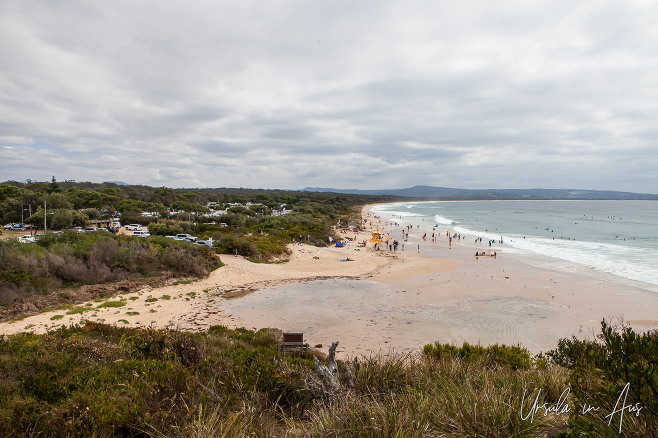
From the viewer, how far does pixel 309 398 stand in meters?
3.94

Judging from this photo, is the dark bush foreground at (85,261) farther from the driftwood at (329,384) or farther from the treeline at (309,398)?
the driftwood at (329,384)

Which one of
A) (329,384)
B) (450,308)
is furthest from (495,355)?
(450,308)

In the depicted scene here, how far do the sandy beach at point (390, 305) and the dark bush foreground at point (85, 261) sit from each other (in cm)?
194

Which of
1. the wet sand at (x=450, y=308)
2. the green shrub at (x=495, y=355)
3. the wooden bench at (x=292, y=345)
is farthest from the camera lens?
the wet sand at (x=450, y=308)

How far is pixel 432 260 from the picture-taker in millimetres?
Result: 28781

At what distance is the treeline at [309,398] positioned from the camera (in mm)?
2699

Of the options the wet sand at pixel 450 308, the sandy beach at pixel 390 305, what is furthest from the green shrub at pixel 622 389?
the sandy beach at pixel 390 305

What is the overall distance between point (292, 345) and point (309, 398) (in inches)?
187

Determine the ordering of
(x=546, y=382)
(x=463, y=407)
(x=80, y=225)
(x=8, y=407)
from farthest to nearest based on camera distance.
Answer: (x=80, y=225)
(x=546, y=382)
(x=8, y=407)
(x=463, y=407)

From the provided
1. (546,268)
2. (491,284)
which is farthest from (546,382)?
(546,268)

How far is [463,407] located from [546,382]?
2.07 meters

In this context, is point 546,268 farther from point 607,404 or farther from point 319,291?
point 607,404

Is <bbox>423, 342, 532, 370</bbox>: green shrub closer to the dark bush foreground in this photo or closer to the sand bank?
the sand bank

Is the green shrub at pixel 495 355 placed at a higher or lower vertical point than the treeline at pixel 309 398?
lower
